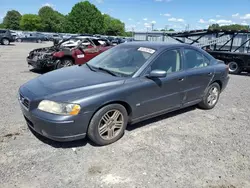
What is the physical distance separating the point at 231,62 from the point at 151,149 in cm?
880

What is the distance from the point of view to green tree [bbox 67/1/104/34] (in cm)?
7722

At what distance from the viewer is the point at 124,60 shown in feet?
13.6

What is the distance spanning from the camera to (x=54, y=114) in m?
3.05

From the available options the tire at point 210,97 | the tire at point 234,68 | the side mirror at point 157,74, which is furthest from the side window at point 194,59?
the tire at point 234,68

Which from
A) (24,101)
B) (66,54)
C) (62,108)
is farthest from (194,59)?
(66,54)

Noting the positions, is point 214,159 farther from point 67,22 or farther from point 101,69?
point 67,22

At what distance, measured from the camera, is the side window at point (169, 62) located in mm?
4005

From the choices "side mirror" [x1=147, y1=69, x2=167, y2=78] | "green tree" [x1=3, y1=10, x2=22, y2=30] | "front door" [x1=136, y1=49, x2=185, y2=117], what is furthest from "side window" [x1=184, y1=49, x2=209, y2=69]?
"green tree" [x1=3, y1=10, x2=22, y2=30]

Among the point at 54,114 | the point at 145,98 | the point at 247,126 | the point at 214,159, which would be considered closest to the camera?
the point at 54,114

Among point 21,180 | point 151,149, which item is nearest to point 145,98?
point 151,149

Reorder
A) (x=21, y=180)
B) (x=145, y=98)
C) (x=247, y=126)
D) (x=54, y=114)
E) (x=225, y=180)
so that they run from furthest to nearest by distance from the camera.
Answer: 1. (x=247, y=126)
2. (x=145, y=98)
3. (x=54, y=114)
4. (x=225, y=180)
5. (x=21, y=180)

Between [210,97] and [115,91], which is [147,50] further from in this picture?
[210,97]

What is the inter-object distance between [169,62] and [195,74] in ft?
2.36

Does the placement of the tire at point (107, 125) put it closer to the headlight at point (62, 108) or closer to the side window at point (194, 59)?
the headlight at point (62, 108)
